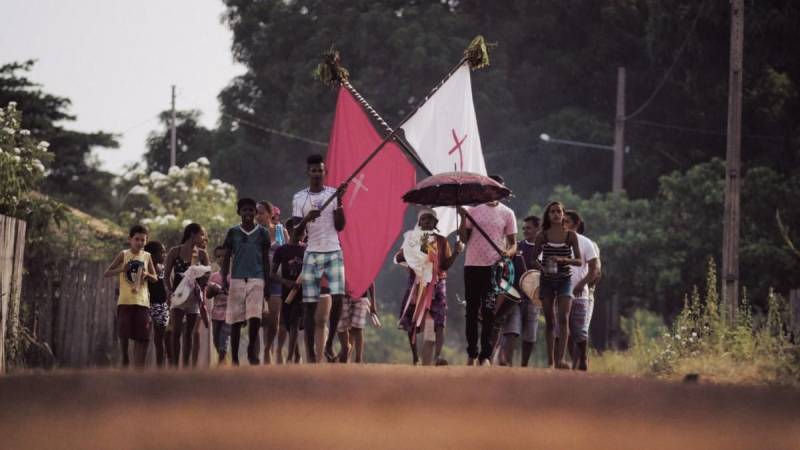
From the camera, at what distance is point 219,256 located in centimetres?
1677

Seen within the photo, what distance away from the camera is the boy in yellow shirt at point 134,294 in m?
16.1

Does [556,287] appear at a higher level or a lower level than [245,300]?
higher

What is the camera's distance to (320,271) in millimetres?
15312

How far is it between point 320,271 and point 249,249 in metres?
0.83

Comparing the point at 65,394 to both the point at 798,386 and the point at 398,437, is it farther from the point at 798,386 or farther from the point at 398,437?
the point at 798,386

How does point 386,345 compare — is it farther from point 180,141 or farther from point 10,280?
point 10,280

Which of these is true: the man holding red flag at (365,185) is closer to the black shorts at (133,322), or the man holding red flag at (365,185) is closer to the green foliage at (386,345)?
the black shorts at (133,322)

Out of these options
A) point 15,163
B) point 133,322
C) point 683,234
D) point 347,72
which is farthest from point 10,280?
point 683,234

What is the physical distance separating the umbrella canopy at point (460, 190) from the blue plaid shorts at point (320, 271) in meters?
1.49

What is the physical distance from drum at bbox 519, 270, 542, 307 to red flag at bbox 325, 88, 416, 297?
6.20ft

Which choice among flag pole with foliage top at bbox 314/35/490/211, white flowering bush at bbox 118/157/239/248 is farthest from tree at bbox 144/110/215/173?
flag pole with foliage top at bbox 314/35/490/211

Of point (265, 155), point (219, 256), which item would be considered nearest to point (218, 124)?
point (265, 155)

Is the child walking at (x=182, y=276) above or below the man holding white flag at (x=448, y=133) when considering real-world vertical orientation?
below

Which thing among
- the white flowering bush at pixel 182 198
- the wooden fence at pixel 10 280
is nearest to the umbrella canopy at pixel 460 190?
the wooden fence at pixel 10 280
